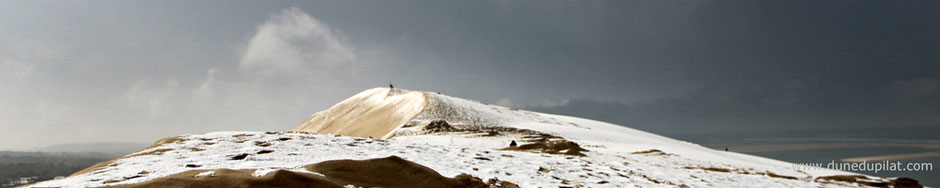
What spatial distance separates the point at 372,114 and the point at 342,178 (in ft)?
138

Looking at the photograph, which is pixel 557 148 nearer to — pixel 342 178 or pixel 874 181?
pixel 874 181

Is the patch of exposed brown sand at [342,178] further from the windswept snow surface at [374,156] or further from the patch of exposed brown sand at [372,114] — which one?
the patch of exposed brown sand at [372,114]

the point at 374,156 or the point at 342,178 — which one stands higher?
the point at 374,156

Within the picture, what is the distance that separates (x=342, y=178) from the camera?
29.8 feet

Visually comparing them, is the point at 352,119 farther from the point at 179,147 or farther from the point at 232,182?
the point at 232,182

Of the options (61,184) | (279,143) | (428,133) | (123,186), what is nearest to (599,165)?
(279,143)

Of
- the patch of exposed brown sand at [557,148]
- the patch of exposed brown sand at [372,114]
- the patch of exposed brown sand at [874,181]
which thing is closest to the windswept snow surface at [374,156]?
the patch of exposed brown sand at [874,181]

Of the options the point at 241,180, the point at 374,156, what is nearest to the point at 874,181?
the point at 374,156

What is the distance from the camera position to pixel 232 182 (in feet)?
24.7

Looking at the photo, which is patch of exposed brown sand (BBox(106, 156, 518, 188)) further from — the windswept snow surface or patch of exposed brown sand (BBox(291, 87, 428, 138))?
patch of exposed brown sand (BBox(291, 87, 428, 138))

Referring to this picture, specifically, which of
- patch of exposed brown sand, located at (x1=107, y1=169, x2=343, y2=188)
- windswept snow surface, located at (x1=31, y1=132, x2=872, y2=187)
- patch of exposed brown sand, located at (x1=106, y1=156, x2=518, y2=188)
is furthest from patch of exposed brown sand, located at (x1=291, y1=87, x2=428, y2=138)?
patch of exposed brown sand, located at (x1=107, y1=169, x2=343, y2=188)

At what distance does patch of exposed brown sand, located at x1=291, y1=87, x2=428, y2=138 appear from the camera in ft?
137

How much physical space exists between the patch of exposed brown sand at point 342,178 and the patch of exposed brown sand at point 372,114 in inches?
957

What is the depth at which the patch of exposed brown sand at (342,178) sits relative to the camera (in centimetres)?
749
